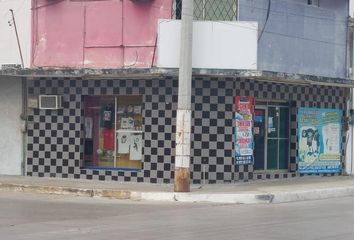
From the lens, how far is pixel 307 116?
839 inches

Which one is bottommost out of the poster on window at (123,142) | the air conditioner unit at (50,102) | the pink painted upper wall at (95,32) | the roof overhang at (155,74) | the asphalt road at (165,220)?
the asphalt road at (165,220)

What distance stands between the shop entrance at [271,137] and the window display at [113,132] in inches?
137

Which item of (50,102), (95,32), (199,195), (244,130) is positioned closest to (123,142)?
(50,102)

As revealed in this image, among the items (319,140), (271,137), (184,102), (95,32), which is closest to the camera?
(184,102)

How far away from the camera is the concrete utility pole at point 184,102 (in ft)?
53.7

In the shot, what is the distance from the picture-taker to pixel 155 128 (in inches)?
736

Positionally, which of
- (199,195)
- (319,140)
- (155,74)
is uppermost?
(155,74)

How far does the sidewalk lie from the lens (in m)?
16.2

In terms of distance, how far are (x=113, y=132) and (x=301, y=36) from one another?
6.24 metres

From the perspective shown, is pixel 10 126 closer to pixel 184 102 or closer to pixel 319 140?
pixel 184 102

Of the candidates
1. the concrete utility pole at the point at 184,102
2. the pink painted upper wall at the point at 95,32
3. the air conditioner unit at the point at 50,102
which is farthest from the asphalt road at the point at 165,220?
the pink painted upper wall at the point at 95,32

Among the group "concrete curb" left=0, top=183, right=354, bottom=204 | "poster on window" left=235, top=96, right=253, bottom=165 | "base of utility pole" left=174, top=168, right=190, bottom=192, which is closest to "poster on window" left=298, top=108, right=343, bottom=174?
"poster on window" left=235, top=96, right=253, bottom=165

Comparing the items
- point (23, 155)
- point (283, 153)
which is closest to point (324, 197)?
point (283, 153)

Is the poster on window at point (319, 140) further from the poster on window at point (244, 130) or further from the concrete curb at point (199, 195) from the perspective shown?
the concrete curb at point (199, 195)
